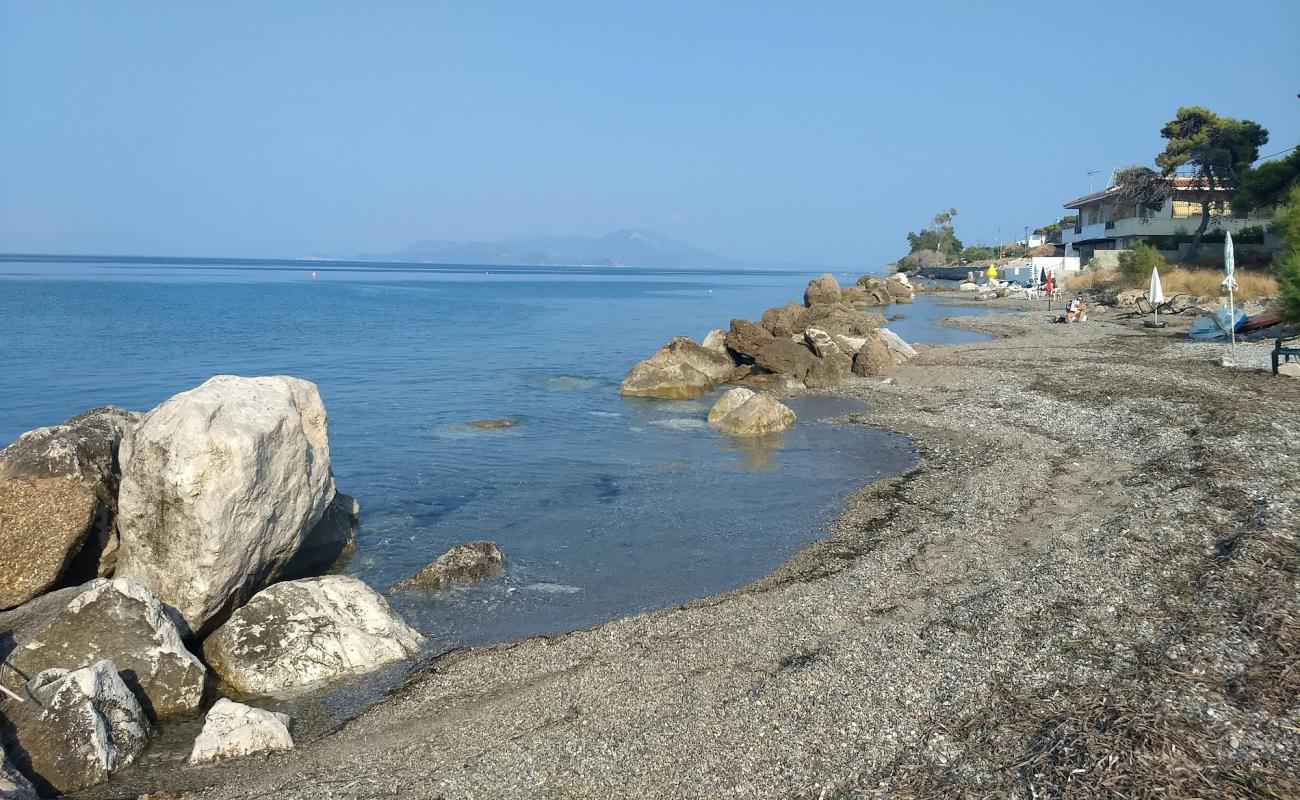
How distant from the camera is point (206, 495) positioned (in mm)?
9836

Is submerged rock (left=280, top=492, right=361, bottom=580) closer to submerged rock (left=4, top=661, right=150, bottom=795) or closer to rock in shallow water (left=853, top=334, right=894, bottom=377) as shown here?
submerged rock (left=4, top=661, right=150, bottom=795)

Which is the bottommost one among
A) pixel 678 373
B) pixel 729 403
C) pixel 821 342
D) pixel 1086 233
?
pixel 729 403

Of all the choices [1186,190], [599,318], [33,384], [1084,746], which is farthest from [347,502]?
[1186,190]

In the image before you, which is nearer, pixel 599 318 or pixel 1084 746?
pixel 1084 746

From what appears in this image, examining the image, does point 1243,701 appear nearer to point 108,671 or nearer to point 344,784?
point 344,784

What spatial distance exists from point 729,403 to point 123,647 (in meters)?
15.7

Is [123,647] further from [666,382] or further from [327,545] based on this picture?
[666,382]

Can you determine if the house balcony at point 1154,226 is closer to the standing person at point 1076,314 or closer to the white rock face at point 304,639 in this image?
the standing person at point 1076,314

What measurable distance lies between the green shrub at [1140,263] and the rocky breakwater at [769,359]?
21.6 m

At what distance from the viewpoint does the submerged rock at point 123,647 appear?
877cm

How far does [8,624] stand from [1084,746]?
32.8 feet

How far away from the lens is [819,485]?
1691 cm

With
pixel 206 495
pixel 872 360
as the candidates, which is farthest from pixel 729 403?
pixel 206 495

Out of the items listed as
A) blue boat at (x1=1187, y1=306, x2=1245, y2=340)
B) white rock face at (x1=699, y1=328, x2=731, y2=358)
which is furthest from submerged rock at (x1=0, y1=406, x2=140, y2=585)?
blue boat at (x1=1187, y1=306, x2=1245, y2=340)
